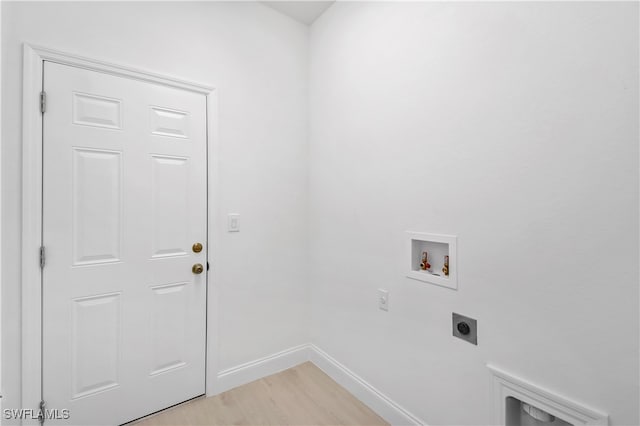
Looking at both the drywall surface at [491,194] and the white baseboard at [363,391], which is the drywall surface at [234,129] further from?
the drywall surface at [491,194]

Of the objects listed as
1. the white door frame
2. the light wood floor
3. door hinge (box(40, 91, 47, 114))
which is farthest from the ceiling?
the light wood floor

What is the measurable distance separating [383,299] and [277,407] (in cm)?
96

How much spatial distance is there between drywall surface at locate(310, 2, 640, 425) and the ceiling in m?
0.18

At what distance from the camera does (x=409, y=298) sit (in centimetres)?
159

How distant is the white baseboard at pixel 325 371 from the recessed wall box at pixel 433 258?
2.54ft

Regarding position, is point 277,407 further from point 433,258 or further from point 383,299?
point 433,258

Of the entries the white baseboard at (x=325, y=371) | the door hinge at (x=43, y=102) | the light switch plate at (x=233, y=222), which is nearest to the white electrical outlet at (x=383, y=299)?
the white baseboard at (x=325, y=371)

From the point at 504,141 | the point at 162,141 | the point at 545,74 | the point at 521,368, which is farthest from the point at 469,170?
the point at 162,141

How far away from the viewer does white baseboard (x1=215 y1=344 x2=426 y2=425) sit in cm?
167

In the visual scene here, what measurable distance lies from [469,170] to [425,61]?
24.6 inches

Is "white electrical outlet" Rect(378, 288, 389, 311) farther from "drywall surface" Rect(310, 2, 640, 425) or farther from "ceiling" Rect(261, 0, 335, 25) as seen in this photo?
"ceiling" Rect(261, 0, 335, 25)

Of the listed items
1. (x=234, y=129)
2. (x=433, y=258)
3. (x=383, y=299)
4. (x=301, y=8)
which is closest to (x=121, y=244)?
(x=234, y=129)

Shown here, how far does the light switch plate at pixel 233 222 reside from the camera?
1993 millimetres

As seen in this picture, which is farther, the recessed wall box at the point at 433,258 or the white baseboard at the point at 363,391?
the white baseboard at the point at 363,391
